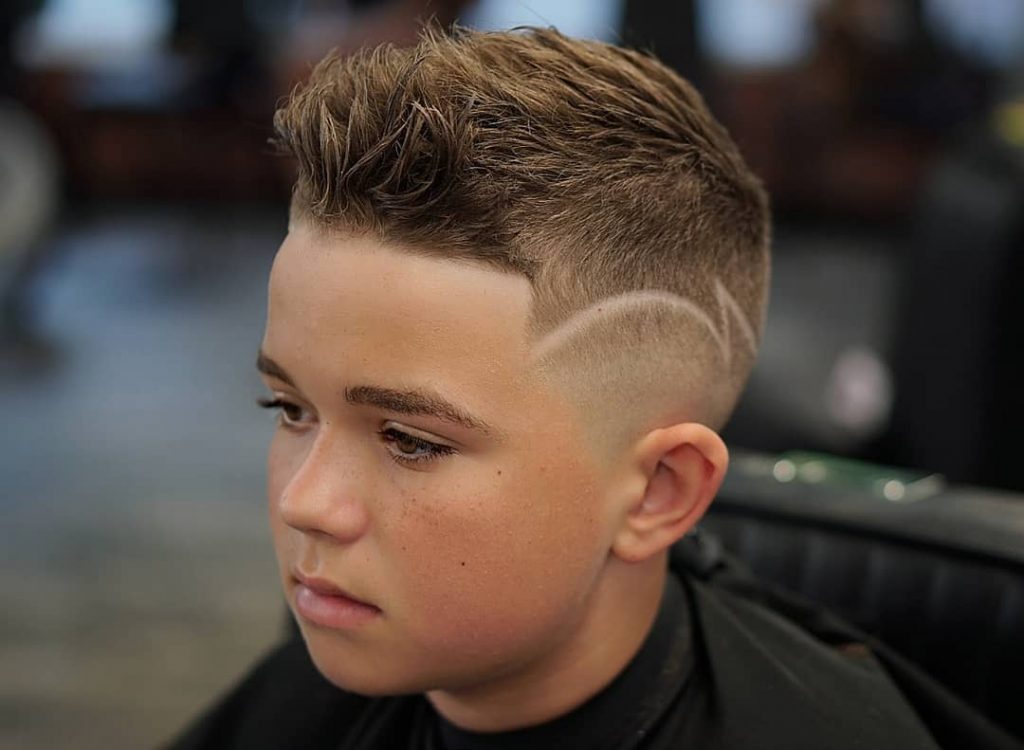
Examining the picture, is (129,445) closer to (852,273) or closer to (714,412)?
(714,412)

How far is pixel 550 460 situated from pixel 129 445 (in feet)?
8.64

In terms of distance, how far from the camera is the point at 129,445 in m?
3.24

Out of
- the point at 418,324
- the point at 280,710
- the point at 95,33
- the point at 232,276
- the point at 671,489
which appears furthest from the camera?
the point at 95,33

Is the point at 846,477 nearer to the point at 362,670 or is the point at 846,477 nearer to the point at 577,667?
the point at 577,667

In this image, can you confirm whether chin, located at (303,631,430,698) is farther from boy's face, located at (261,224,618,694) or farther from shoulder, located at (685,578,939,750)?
shoulder, located at (685,578,939,750)

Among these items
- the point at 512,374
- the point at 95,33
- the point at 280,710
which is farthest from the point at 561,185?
the point at 95,33

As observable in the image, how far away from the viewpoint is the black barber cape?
909 mm

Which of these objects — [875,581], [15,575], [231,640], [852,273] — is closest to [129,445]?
[15,575]

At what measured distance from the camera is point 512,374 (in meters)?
0.79

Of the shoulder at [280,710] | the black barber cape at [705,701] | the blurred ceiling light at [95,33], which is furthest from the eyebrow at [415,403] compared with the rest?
the blurred ceiling light at [95,33]

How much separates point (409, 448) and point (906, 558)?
0.57 meters

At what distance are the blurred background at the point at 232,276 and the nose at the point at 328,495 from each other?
0.35 meters

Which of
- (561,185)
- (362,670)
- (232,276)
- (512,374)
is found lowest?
(232,276)

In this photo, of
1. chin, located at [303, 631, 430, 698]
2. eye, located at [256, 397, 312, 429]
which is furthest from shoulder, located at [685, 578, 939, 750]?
eye, located at [256, 397, 312, 429]
